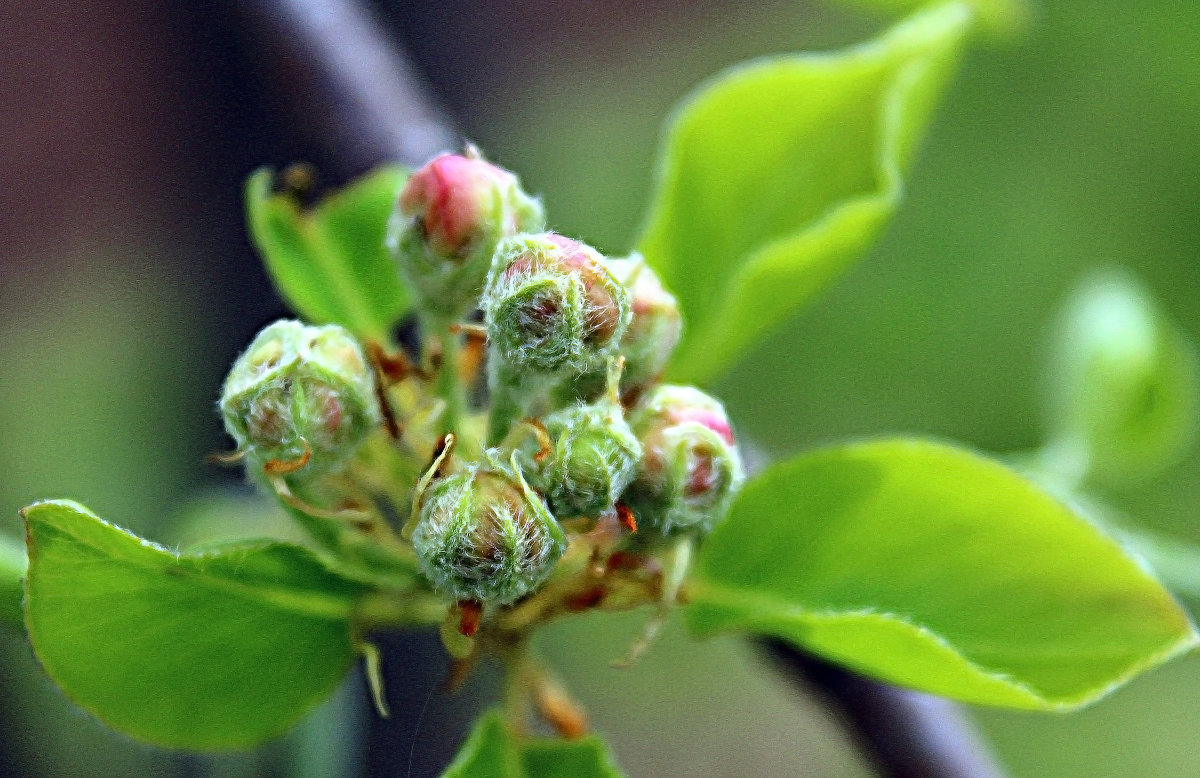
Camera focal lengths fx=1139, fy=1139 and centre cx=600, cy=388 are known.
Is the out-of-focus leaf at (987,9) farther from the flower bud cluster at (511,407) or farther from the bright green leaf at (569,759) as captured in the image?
the bright green leaf at (569,759)

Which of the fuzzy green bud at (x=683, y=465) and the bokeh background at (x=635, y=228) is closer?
the fuzzy green bud at (x=683, y=465)

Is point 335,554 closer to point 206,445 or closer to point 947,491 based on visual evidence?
point 947,491

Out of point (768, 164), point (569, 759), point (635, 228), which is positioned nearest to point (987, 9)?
point (768, 164)

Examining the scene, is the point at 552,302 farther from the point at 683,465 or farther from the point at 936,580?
the point at 936,580

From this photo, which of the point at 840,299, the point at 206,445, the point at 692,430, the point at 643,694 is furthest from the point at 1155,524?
the point at 692,430

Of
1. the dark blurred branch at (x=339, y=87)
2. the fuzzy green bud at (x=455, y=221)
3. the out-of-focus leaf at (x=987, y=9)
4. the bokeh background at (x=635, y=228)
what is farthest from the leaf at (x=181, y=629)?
the bokeh background at (x=635, y=228)

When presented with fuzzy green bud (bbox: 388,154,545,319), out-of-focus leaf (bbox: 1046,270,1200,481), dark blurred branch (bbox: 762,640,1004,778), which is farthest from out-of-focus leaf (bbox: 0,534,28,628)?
out-of-focus leaf (bbox: 1046,270,1200,481)

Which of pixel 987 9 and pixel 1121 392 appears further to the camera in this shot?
pixel 1121 392
